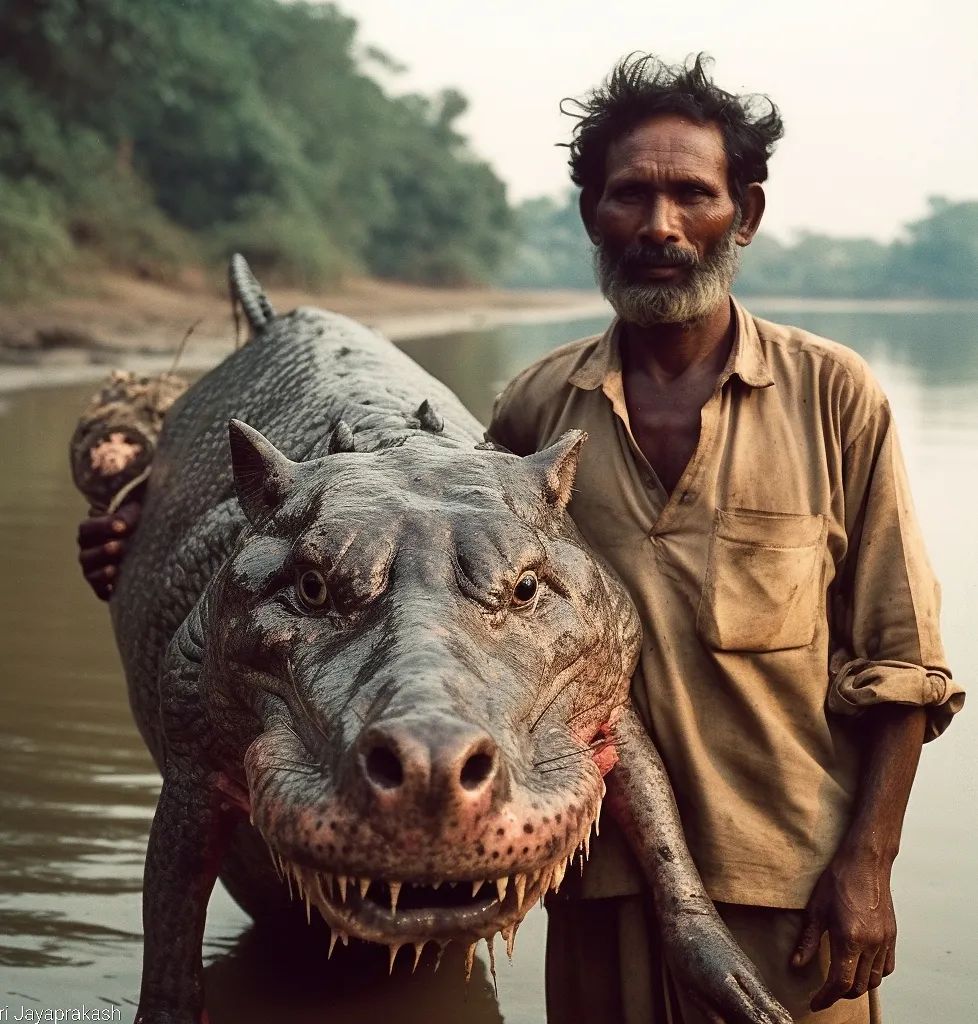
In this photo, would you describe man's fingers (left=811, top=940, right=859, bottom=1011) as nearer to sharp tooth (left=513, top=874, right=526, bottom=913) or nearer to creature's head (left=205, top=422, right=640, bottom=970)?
creature's head (left=205, top=422, right=640, bottom=970)

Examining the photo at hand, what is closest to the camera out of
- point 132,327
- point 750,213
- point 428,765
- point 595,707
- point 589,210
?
point 428,765

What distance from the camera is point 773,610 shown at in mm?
2986

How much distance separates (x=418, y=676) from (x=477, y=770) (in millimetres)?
175

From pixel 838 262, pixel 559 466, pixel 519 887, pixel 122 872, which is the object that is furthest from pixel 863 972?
pixel 838 262

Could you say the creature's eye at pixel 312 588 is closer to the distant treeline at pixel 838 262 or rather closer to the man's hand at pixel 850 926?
the man's hand at pixel 850 926

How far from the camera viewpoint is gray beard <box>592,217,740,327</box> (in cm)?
320

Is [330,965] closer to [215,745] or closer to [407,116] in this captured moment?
[215,745]

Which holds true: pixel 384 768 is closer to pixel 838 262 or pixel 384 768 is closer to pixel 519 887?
pixel 519 887

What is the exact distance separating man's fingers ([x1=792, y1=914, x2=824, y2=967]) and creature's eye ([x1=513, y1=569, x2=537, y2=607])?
0.95 m

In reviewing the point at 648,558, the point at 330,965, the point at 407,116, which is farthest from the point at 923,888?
the point at 407,116

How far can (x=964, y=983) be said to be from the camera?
4.17 m

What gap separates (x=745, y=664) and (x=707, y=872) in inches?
17.5

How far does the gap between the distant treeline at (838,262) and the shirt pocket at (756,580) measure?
214ft

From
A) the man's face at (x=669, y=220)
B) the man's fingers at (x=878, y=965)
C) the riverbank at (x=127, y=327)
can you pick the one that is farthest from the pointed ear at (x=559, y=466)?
the riverbank at (x=127, y=327)
